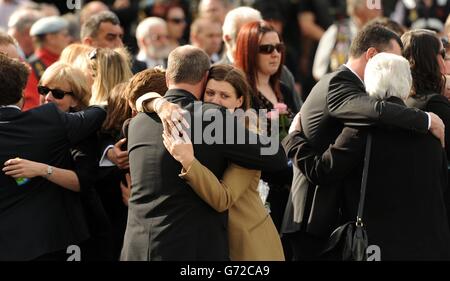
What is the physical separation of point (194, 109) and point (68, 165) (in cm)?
116

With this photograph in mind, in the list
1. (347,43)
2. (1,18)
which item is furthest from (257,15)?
(1,18)

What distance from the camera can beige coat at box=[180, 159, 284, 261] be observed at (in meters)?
5.36

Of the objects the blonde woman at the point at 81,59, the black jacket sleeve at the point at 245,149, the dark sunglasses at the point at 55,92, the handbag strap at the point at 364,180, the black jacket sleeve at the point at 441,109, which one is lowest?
the handbag strap at the point at 364,180

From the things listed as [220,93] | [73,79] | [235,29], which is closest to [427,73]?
[220,93]

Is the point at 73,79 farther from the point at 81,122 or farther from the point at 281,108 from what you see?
the point at 281,108

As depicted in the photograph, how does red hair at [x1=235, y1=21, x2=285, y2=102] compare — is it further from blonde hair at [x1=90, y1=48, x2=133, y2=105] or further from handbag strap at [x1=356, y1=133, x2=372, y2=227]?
handbag strap at [x1=356, y1=133, x2=372, y2=227]

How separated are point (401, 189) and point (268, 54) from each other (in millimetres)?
2141

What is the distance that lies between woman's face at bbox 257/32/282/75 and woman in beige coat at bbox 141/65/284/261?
67.4 inches

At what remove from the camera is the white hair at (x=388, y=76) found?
18.6 feet

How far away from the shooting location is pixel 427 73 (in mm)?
6207

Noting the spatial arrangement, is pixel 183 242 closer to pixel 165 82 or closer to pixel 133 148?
pixel 133 148

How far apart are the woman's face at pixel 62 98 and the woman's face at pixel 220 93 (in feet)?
3.80

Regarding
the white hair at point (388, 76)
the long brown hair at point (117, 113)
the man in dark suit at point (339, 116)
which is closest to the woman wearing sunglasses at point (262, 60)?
the man in dark suit at point (339, 116)

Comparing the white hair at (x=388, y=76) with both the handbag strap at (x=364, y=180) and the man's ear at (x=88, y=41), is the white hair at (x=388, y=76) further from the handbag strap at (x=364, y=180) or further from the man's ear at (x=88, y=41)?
the man's ear at (x=88, y=41)
